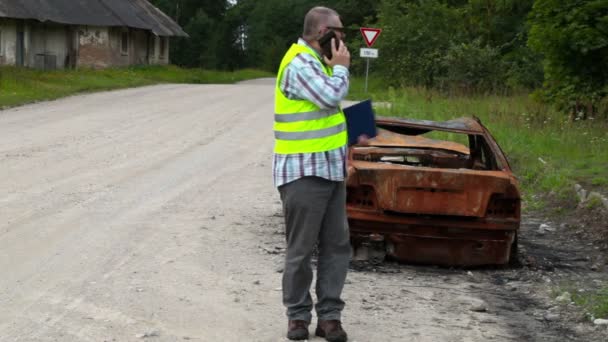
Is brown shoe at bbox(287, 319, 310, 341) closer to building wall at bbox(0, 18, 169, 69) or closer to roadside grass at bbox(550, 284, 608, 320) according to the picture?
roadside grass at bbox(550, 284, 608, 320)

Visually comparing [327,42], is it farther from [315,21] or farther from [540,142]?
[540,142]

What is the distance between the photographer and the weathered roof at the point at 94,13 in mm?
41250

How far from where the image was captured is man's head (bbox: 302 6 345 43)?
5.65 meters

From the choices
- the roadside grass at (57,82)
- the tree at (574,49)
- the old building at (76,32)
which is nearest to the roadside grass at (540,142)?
the tree at (574,49)

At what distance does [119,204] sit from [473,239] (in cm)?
412

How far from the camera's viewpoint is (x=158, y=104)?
2598 cm

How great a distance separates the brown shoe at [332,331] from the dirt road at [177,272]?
23 cm

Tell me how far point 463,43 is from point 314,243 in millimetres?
30027

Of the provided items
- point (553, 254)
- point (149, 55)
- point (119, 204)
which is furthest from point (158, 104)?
point (149, 55)

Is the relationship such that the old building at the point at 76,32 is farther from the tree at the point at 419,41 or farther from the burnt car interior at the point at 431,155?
the burnt car interior at the point at 431,155

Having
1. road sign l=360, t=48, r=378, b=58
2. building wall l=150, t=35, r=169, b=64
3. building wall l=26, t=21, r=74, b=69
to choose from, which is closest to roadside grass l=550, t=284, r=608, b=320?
road sign l=360, t=48, r=378, b=58

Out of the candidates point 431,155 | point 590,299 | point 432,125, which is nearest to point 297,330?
point 590,299

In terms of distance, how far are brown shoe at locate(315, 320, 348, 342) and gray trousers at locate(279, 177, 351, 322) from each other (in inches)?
1.2

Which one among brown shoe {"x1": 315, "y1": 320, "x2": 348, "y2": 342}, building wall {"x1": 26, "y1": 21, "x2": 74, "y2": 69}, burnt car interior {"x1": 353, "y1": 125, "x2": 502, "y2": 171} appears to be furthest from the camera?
building wall {"x1": 26, "y1": 21, "x2": 74, "y2": 69}
